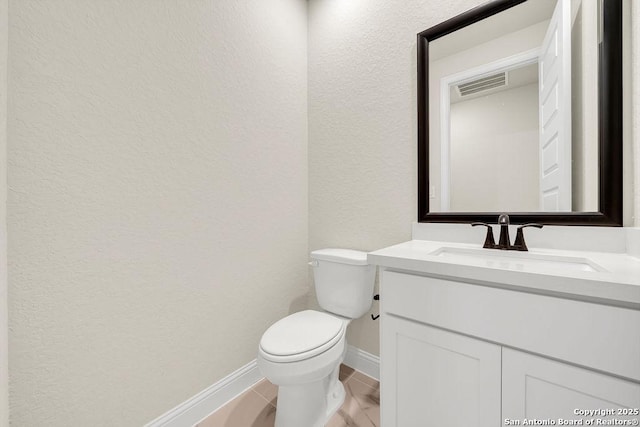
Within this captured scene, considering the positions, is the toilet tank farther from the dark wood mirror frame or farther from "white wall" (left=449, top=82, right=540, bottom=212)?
the dark wood mirror frame

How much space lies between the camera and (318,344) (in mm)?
1092

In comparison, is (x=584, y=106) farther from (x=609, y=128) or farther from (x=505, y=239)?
(x=505, y=239)

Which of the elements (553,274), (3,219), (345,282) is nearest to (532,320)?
(553,274)

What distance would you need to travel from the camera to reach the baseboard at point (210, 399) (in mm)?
1165

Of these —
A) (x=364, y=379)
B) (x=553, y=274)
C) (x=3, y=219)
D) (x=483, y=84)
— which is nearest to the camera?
(x=553, y=274)

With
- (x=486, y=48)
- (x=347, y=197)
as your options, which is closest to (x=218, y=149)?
(x=347, y=197)

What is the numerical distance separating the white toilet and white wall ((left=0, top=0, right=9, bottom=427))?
75cm

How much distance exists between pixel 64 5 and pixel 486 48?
1666 millimetres

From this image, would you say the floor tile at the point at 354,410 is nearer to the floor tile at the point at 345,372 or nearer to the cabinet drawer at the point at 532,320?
the floor tile at the point at 345,372

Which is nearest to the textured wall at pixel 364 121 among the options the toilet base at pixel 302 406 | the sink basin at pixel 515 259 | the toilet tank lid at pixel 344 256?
the toilet tank lid at pixel 344 256

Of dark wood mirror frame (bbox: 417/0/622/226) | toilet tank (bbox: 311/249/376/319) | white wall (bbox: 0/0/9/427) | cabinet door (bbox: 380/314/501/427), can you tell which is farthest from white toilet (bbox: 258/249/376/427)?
dark wood mirror frame (bbox: 417/0/622/226)

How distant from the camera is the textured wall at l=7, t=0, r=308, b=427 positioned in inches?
33.1

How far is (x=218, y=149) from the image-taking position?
133 cm

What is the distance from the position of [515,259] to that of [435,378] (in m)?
0.52
